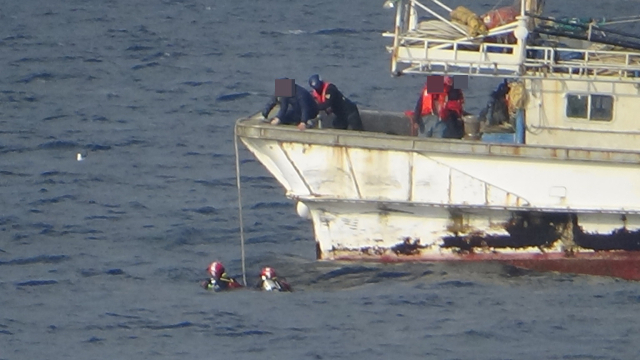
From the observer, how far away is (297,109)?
18.2m

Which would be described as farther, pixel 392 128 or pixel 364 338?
pixel 392 128

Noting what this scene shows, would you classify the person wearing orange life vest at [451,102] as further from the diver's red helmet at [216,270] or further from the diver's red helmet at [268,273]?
the diver's red helmet at [216,270]

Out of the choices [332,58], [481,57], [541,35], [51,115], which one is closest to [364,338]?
[481,57]

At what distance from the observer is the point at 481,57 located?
57.1 ft

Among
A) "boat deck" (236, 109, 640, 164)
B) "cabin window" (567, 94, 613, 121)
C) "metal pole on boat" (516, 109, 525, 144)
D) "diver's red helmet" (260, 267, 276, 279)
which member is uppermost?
"cabin window" (567, 94, 613, 121)

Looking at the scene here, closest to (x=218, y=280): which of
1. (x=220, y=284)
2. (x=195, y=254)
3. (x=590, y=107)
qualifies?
(x=220, y=284)

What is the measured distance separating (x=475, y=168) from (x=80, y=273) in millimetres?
5165

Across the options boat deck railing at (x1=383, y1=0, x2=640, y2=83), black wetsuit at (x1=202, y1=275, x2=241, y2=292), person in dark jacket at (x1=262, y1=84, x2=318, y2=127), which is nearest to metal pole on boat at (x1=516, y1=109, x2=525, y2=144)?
boat deck railing at (x1=383, y1=0, x2=640, y2=83)

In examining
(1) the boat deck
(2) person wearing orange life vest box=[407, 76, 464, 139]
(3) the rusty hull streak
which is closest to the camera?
(1) the boat deck

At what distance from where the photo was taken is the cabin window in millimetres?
17844

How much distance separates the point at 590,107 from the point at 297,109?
3.66m

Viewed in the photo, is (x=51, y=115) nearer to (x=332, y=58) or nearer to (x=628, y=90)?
(x=332, y=58)

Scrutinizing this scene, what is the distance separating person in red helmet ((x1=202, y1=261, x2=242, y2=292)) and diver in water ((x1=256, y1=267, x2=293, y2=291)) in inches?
14.5

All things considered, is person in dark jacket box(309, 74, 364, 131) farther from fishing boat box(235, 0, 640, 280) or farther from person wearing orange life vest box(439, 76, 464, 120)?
person wearing orange life vest box(439, 76, 464, 120)
